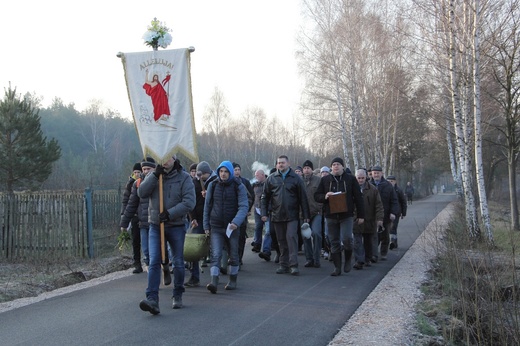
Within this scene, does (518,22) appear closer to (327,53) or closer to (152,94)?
(152,94)

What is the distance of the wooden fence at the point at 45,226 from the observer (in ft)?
42.7

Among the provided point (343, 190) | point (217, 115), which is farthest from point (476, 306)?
point (217, 115)

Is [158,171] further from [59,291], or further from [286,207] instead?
[286,207]

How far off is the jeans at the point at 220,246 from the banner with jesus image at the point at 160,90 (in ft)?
4.72

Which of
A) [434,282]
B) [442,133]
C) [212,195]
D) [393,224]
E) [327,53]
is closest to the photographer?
[212,195]

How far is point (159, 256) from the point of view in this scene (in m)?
6.71

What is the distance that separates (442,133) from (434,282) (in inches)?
1225

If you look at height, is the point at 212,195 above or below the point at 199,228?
above

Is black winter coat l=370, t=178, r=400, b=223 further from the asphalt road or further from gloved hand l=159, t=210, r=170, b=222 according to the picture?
gloved hand l=159, t=210, r=170, b=222

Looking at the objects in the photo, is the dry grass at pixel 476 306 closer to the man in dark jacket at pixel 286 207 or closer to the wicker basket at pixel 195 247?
the man in dark jacket at pixel 286 207

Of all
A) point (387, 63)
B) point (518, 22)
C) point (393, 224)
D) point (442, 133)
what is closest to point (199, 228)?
point (393, 224)

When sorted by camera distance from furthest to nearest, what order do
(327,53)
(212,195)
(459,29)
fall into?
(327,53)
(459,29)
(212,195)

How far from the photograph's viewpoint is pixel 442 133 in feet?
125

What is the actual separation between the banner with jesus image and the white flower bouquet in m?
0.14
